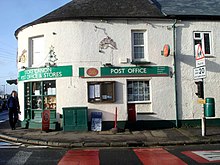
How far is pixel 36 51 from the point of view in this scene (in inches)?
577

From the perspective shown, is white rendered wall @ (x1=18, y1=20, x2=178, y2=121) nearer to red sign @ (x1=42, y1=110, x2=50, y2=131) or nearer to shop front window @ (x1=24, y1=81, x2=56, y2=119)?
shop front window @ (x1=24, y1=81, x2=56, y2=119)

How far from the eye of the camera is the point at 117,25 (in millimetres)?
13625

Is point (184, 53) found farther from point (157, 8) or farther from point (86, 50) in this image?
point (86, 50)

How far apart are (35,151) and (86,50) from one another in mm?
6103

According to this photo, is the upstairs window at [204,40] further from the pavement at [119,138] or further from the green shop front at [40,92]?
the green shop front at [40,92]

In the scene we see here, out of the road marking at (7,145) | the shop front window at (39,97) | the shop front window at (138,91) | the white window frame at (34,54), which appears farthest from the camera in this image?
the white window frame at (34,54)

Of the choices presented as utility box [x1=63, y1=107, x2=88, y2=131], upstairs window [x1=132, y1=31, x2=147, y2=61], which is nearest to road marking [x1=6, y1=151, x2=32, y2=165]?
utility box [x1=63, y1=107, x2=88, y2=131]

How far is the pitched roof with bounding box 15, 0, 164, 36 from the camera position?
13.6 metres

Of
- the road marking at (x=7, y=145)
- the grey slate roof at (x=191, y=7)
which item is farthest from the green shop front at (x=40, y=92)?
the grey slate roof at (x=191, y=7)

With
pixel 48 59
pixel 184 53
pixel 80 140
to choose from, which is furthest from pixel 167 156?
pixel 48 59

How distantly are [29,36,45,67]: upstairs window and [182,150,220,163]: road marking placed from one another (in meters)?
9.20

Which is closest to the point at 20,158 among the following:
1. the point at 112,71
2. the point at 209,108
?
the point at 112,71

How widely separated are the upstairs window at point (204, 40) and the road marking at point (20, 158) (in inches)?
401

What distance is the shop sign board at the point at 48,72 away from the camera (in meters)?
13.4
